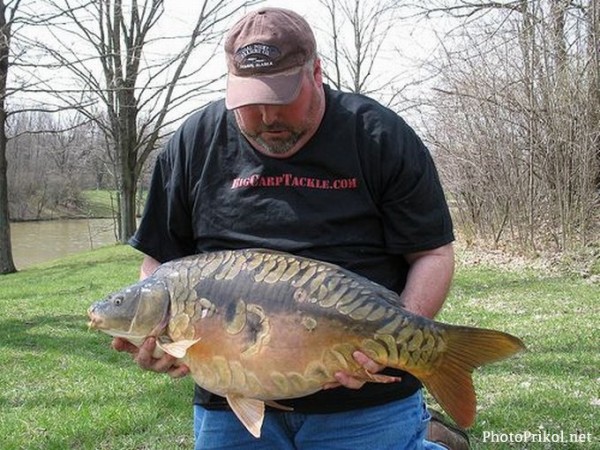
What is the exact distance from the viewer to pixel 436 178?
7.66 feet

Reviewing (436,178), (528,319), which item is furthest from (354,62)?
(436,178)

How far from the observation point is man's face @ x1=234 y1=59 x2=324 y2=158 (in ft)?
7.15

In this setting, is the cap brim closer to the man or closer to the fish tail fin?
the man

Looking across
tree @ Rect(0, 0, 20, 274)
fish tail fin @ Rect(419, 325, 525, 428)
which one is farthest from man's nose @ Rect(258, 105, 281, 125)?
tree @ Rect(0, 0, 20, 274)

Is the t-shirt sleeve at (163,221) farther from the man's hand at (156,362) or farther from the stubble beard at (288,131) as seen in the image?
the man's hand at (156,362)

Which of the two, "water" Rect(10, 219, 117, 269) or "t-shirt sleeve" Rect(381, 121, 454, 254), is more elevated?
"t-shirt sleeve" Rect(381, 121, 454, 254)

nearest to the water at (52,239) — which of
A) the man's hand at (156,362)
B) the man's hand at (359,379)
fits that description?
the man's hand at (156,362)

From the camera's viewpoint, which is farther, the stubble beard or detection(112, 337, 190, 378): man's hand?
the stubble beard

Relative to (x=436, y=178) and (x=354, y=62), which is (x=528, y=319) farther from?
(x=354, y=62)

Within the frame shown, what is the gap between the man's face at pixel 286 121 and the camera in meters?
2.18

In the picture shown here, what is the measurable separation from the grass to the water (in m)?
19.9

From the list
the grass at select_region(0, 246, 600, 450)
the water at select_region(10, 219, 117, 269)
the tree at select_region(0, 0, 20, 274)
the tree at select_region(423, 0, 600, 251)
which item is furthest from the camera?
the water at select_region(10, 219, 117, 269)

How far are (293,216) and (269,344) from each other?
47 cm

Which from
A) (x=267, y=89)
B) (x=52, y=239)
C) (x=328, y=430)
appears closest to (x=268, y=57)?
(x=267, y=89)
